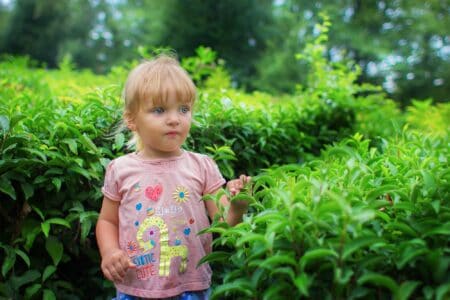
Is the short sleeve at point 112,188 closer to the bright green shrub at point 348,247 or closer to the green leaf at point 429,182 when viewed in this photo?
the bright green shrub at point 348,247

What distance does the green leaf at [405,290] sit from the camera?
1.51 m

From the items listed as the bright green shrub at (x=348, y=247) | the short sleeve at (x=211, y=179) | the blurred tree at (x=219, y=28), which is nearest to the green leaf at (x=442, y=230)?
the bright green shrub at (x=348, y=247)

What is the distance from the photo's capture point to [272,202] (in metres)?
2.03

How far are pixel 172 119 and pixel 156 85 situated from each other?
16 centimetres

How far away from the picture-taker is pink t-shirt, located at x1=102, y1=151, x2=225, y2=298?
2.15 m

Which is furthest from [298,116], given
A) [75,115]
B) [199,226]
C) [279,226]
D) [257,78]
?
[257,78]

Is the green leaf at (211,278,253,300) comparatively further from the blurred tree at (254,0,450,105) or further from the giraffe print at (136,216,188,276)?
the blurred tree at (254,0,450,105)

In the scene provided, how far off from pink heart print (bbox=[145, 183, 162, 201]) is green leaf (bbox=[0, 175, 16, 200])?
636 millimetres

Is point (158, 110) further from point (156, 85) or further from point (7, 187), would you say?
point (7, 187)

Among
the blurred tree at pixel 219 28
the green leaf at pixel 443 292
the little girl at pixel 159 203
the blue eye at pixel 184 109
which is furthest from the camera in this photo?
the blurred tree at pixel 219 28

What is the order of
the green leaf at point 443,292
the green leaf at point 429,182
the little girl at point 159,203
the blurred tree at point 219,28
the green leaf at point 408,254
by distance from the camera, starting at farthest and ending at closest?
the blurred tree at point 219,28 < the little girl at point 159,203 < the green leaf at point 429,182 < the green leaf at point 408,254 < the green leaf at point 443,292

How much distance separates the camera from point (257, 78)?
46.6 ft

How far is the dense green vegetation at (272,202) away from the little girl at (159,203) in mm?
166

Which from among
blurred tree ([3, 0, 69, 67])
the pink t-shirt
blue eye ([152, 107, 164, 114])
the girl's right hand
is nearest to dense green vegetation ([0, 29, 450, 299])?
the pink t-shirt
